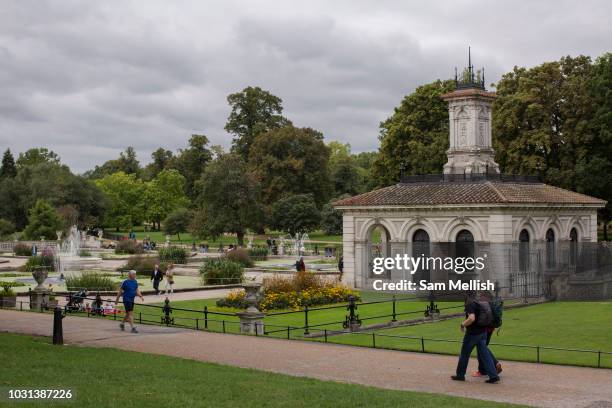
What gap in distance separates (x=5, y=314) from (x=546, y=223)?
23.8m

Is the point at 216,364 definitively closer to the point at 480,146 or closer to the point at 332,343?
the point at 332,343

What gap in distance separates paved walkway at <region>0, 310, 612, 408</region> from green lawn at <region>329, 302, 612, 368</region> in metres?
1.10

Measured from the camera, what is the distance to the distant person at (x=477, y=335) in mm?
14594

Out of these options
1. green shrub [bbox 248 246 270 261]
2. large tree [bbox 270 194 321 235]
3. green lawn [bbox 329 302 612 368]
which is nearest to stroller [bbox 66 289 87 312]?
green lawn [bbox 329 302 612 368]

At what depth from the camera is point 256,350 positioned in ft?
60.3

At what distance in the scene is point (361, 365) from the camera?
16.5 meters

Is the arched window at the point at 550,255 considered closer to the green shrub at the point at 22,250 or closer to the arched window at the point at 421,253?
the arched window at the point at 421,253

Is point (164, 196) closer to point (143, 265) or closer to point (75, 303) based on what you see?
point (143, 265)

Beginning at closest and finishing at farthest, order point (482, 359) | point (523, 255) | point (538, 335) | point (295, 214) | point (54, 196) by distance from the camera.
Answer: point (482, 359), point (538, 335), point (523, 255), point (295, 214), point (54, 196)

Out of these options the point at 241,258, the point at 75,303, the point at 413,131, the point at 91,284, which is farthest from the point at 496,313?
the point at 413,131

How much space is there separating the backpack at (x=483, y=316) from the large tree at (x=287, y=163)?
72.2 metres

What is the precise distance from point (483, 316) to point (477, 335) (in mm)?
362

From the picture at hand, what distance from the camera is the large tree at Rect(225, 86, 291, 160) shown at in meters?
103

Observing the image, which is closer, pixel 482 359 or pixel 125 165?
pixel 482 359
